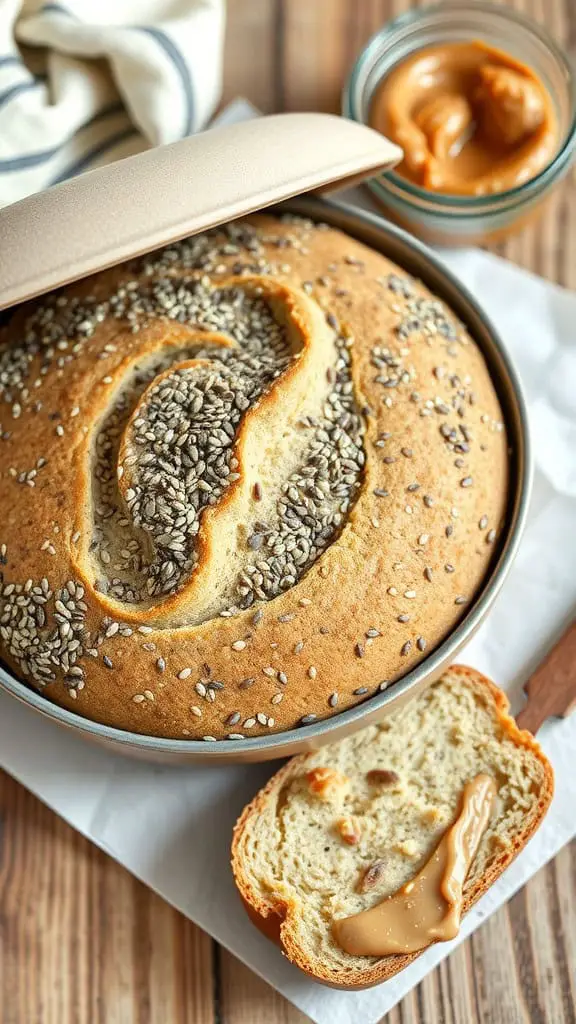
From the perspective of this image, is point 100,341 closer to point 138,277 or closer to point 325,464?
point 138,277

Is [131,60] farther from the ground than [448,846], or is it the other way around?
[131,60]

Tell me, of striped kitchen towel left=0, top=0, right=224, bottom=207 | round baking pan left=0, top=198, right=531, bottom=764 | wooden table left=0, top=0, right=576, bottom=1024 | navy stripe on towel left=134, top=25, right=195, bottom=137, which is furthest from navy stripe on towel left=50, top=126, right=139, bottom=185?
wooden table left=0, top=0, right=576, bottom=1024

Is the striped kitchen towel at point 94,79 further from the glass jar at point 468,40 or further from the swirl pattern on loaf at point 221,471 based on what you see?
the swirl pattern on loaf at point 221,471

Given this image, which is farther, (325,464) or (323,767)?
(323,767)

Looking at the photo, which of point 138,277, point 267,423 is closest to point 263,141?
point 138,277

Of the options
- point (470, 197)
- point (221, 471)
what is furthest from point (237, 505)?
point (470, 197)

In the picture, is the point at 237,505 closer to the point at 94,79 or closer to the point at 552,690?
the point at 552,690
